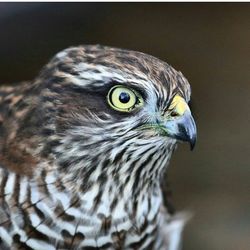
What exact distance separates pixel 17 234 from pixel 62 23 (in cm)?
275

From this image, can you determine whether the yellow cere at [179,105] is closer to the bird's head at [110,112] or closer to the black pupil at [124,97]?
the bird's head at [110,112]

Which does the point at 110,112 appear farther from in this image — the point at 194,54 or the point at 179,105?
the point at 194,54

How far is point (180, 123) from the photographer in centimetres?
260

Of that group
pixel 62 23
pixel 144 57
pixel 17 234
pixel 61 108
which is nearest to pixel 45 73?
pixel 61 108

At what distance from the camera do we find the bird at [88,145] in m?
2.61

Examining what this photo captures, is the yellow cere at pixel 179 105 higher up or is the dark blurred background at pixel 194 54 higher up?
the yellow cere at pixel 179 105

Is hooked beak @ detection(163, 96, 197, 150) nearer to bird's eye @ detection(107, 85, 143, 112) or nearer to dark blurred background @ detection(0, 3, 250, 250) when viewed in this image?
bird's eye @ detection(107, 85, 143, 112)

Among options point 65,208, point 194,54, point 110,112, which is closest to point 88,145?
point 110,112

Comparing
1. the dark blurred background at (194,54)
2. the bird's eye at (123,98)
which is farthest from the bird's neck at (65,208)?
the dark blurred background at (194,54)

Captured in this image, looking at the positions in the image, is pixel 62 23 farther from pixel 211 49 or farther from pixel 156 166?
pixel 156 166

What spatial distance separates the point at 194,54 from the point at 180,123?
290 centimetres

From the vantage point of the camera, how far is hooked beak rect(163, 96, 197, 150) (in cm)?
257

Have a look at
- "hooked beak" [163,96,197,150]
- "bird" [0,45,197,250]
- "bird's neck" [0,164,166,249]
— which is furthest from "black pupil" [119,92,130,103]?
"bird's neck" [0,164,166,249]

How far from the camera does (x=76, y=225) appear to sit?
112 inches
